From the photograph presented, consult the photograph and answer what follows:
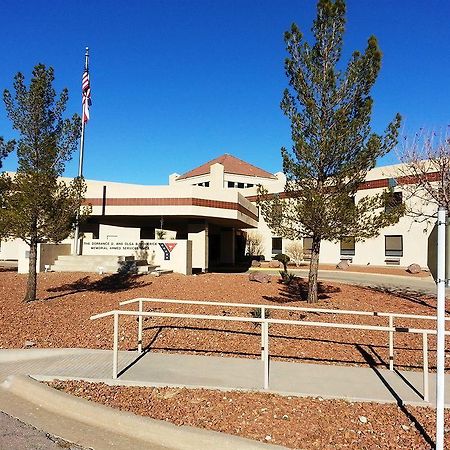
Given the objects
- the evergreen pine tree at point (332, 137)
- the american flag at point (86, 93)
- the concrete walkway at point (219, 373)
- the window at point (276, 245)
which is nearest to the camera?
the concrete walkway at point (219, 373)

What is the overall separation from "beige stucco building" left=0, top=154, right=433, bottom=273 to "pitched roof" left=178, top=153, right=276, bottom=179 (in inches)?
Answer: 485

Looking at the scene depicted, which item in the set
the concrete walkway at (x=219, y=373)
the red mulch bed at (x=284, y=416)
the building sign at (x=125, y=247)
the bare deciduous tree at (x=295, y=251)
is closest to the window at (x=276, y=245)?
the bare deciduous tree at (x=295, y=251)

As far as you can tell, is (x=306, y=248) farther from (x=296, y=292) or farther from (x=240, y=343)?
(x=240, y=343)

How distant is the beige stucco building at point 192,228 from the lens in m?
21.5

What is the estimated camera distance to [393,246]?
33000 millimetres

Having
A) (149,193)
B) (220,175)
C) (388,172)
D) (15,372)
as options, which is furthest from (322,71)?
(220,175)

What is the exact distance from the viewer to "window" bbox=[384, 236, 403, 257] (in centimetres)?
3259

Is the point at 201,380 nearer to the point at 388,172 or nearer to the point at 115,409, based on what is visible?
the point at 115,409

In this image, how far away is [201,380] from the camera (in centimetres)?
539

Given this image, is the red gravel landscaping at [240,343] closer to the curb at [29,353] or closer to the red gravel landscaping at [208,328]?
the red gravel landscaping at [208,328]

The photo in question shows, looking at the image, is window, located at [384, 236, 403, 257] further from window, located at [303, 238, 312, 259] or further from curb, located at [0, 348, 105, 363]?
curb, located at [0, 348, 105, 363]

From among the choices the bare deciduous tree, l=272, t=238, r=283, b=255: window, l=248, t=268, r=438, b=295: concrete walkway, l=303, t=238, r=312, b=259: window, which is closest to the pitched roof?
l=272, t=238, r=283, b=255: window

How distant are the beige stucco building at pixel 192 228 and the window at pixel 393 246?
0.02 m

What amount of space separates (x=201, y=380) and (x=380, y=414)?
209 centimetres
